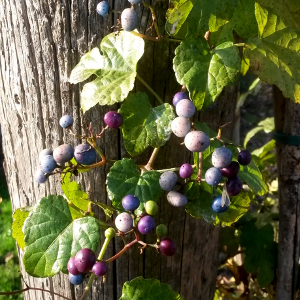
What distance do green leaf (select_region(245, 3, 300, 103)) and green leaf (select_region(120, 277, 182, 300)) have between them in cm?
66

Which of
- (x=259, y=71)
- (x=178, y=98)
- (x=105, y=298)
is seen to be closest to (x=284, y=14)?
(x=259, y=71)

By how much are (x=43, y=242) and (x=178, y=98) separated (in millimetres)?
543

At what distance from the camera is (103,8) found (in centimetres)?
111

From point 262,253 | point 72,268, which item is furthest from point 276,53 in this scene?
point 262,253

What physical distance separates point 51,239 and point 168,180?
1.21ft

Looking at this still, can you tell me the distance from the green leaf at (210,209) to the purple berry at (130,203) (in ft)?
0.63

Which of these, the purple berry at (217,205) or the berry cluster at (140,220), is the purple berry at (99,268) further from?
the purple berry at (217,205)

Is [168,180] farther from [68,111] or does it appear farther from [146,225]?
[68,111]

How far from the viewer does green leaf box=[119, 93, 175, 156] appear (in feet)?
3.61

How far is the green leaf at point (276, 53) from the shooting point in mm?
1103

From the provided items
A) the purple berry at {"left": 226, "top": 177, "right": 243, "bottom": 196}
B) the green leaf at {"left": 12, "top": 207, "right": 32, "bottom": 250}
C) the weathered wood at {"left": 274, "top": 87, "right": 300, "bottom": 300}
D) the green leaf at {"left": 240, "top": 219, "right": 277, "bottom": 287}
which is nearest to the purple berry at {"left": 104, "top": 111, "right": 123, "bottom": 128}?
the purple berry at {"left": 226, "top": 177, "right": 243, "bottom": 196}

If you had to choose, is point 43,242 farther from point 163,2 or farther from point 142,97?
point 163,2

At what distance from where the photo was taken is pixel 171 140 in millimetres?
1354

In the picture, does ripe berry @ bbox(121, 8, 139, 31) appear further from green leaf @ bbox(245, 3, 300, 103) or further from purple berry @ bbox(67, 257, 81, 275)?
purple berry @ bbox(67, 257, 81, 275)
